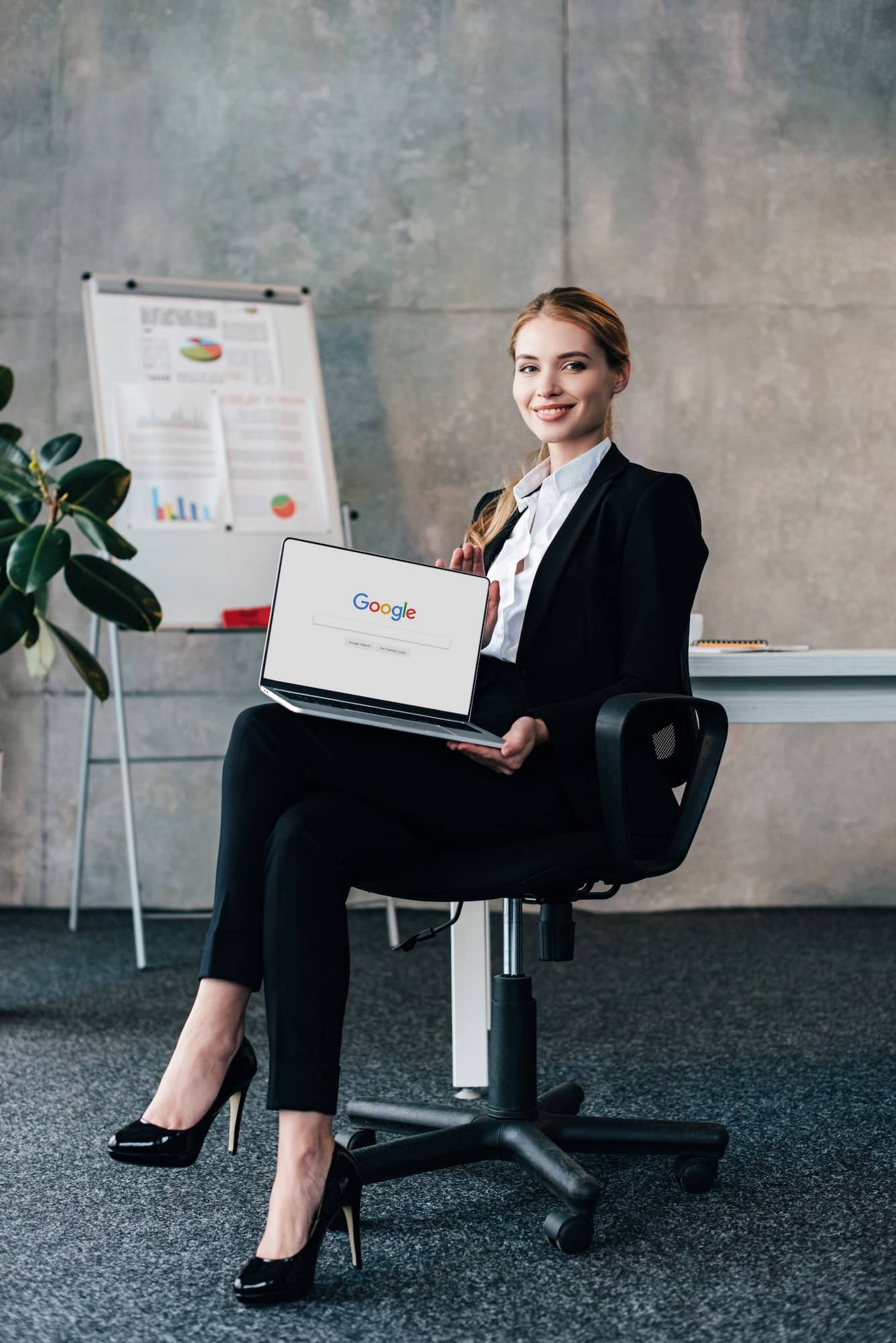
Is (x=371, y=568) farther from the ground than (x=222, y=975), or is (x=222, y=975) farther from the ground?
(x=371, y=568)

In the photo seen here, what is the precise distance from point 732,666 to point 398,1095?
971mm

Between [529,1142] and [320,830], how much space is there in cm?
55

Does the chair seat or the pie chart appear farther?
the pie chart

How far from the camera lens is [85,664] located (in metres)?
3.04

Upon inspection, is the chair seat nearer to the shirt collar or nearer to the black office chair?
the black office chair

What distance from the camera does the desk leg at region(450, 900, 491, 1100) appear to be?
2.21m

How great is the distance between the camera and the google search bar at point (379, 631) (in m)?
1.61

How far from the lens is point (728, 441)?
13.5 ft

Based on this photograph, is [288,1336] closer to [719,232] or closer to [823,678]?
[823,678]

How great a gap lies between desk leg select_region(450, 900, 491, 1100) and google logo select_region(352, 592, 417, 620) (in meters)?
0.76

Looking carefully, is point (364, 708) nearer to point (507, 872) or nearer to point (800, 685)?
point (507, 872)

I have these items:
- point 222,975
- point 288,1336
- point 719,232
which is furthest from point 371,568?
point 719,232

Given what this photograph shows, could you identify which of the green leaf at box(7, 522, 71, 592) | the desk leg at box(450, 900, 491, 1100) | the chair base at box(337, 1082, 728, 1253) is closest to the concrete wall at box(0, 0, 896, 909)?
the green leaf at box(7, 522, 71, 592)

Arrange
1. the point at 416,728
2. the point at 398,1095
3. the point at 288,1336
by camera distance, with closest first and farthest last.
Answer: the point at 288,1336 → the point at 416,728 → the point at 398,1095
